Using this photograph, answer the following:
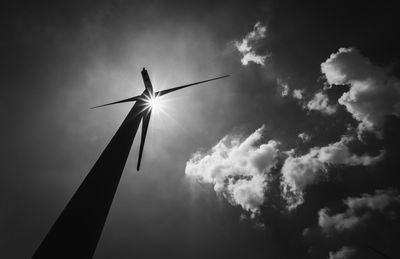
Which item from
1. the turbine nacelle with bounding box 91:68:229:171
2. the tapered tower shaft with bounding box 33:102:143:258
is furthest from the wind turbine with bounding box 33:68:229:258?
the turbine nacelle with bounding box 91:68:229:171

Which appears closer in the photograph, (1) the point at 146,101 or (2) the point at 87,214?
(2) the point at 87,214

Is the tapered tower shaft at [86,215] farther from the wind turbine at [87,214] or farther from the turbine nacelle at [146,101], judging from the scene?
the turbine nacelle at [146,101]

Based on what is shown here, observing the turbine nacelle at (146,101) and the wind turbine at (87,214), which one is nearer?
the wind turbine at (87,214)

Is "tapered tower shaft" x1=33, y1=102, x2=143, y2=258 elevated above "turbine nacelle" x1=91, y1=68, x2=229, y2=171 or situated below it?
below

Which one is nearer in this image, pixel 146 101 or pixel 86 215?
pixel 86 215

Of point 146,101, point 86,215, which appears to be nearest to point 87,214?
point 86,215

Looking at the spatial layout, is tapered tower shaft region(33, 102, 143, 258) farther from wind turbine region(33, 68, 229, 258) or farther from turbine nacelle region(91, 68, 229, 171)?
turbine nacelle region(91, 68, 229, 171)

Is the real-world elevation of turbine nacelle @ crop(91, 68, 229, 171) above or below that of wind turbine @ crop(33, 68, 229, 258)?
above

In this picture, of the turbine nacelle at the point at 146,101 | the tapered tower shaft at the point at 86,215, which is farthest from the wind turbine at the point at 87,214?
the turbine nacelle at the point at 146,101

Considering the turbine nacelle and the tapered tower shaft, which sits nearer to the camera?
the tapered tower shaft

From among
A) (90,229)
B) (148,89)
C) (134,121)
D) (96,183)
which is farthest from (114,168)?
(148,89)

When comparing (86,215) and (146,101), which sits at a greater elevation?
(146,101)

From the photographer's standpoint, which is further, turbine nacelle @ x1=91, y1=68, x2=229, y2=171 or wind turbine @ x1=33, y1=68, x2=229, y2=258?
turbine nacelle @ x1=91, y1=68, x2=229, y2=171

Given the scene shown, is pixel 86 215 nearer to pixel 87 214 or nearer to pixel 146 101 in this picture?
pixel 87 214
